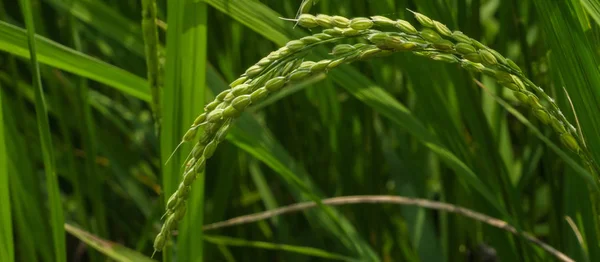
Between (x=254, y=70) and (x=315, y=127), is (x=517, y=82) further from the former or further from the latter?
(x=315, y=127)

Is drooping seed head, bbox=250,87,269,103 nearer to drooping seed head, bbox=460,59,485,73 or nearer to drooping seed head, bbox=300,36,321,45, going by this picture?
drooping seed head, bbox=300,36,321,45

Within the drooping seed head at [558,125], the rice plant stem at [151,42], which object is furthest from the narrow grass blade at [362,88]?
the drooping seed head at [558,125]

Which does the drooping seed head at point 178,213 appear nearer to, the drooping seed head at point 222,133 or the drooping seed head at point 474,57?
the drooping seed head at point 222,133

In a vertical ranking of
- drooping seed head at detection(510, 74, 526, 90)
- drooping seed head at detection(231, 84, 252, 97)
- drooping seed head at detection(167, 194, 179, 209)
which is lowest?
drooping seed head at detection(167, 194, 179, 209)

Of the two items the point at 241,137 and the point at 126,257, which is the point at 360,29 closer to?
the point at 241,137

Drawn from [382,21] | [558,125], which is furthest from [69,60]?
[558,125]

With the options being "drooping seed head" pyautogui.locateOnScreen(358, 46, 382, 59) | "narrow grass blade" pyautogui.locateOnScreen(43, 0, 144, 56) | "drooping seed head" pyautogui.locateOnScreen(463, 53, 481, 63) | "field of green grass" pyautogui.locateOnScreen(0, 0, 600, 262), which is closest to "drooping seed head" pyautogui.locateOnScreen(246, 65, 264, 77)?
"field of green grass" pyautogui.locateOnScreen(0, 0, 600, 262)

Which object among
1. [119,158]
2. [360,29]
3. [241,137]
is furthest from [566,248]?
[119,158]

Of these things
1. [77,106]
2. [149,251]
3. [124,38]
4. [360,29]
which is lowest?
[149,251]
